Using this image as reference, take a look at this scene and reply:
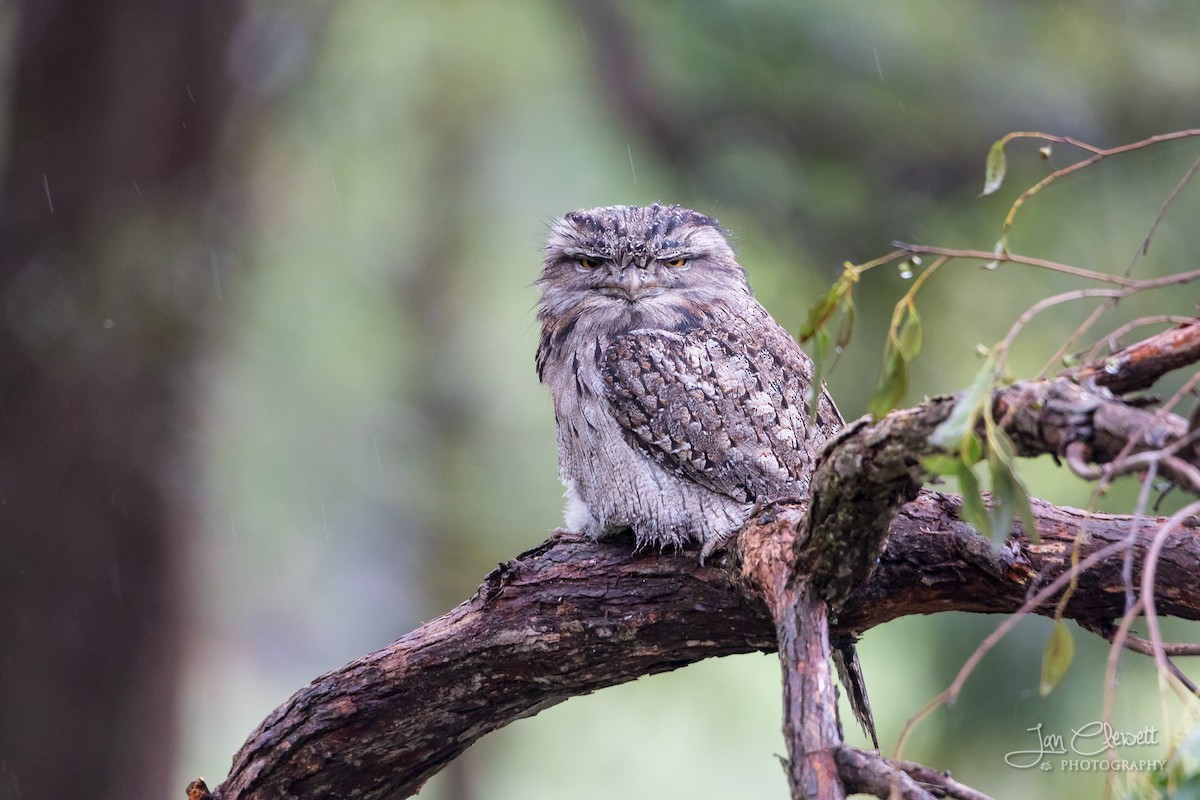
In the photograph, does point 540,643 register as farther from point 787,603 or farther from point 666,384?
point 787,603

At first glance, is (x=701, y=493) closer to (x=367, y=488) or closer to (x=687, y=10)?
(x=687, y=10)

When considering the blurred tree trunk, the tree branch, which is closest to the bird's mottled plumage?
the tree branch

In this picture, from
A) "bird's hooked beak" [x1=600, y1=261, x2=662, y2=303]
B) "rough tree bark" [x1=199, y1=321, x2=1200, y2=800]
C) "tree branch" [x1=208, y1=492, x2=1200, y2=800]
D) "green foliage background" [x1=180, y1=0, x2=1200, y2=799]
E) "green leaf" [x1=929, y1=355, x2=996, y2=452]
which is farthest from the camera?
"green foliage background" [x1=180, y1=0, x2=1200, y2=799]

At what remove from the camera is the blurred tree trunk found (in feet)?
17.8

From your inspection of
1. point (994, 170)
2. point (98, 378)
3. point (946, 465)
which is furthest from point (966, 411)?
point (98, 378)

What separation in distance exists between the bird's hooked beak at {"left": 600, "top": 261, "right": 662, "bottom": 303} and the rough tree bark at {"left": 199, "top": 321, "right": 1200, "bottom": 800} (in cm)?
85

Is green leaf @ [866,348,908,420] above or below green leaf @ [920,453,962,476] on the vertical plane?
above

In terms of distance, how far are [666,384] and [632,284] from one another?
48cm

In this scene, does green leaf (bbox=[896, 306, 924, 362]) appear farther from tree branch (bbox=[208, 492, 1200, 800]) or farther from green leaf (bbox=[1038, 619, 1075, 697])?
tree branch (bbox=[208, 492, 1200, 800])

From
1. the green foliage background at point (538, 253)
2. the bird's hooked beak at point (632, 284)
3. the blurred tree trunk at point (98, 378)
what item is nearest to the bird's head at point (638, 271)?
the bird's hooked beak at point (632, 284)

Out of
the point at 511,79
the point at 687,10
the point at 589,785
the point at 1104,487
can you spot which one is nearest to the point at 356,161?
the point at 511,79

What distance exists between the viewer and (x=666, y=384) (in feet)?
10.8

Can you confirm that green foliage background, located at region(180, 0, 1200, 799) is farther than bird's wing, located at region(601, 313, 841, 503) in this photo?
Yes

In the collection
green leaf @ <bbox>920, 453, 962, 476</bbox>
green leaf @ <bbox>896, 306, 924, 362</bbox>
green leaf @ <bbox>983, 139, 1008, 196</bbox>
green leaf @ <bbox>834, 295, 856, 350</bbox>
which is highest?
green leaf @ <bbox>983, 139, 1008, 196</bbox>
